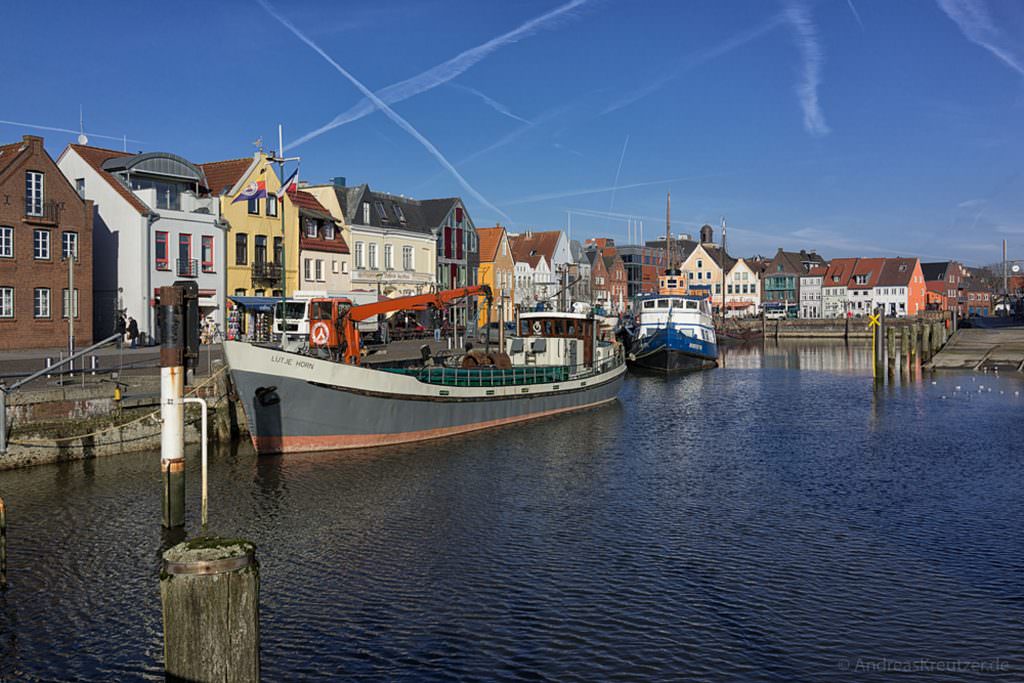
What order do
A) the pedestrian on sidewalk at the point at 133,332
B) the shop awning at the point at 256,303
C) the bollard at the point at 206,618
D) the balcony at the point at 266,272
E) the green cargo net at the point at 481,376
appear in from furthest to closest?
1. the balcony at the point at 266,272
2. the shop awning at the point at 256,303
3. the pedestrian on sidewalk at the point at 133,332
4. the green cargo net at the point at 481,376
5. the bollard at the point at 206,618

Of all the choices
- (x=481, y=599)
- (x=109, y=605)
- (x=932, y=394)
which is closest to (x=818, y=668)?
(x=481, y=599)

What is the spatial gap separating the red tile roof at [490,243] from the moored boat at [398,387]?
147ft

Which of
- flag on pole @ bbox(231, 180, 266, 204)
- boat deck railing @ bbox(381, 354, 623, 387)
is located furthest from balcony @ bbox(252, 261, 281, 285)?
boat deck railing @ bbox(381, 354, 623, 387)

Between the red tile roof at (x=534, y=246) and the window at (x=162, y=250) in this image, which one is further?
the red tile roof at (x=534, y=246)

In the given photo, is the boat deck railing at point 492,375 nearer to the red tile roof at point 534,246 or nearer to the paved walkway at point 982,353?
the paved walkway at point 982,353

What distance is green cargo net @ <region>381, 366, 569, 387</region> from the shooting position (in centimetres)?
3004

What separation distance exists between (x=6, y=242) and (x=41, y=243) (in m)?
1.62

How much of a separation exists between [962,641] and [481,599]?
23.5 feet

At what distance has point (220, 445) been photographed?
27609mm

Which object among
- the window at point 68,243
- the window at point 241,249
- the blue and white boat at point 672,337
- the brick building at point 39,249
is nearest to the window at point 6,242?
the brick building at point 39,249

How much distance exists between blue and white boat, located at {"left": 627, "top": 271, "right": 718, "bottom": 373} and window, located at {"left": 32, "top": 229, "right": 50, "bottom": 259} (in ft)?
117

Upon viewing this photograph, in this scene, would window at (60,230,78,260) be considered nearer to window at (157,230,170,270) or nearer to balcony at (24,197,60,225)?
balcony at (24,197,60,225)

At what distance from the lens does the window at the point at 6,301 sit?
3972 cm

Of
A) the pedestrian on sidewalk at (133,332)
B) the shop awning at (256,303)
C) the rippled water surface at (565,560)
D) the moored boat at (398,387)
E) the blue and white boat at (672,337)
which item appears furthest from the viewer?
the blue and white boat at (672,337)
